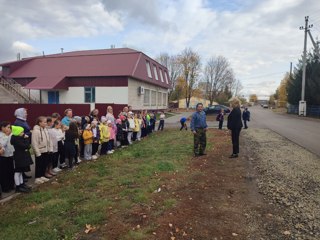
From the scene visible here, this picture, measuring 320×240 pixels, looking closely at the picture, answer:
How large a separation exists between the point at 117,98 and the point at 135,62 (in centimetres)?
393

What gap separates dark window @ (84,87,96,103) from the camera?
95.8ft

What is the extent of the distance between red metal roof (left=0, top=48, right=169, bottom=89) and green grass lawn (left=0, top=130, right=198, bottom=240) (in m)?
20.2

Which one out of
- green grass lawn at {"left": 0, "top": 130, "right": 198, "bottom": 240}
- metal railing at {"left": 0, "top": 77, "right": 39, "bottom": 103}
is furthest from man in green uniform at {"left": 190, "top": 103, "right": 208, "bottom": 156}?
metal railing at {"left": 0, "top": 77, "right": 39, "bottom": 103}

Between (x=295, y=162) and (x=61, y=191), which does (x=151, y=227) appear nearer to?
(x=61, y=191)

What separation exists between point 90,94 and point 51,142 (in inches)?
887

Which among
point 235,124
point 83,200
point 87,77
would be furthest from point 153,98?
point 83,200

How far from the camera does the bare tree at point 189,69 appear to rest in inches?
2842

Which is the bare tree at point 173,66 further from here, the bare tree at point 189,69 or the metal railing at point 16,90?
the metal railing at point 16,90

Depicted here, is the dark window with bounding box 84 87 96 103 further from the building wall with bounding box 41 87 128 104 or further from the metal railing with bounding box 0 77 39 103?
the metal railing with bounding box 0 77 39 103

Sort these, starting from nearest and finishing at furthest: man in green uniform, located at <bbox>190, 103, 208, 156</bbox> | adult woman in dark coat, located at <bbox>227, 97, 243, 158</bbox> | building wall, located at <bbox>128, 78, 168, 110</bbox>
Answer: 1. adult woman in dark coat, located at <bbox>227, 97, 243, 158</bbox>
2. man in green uniform, located at <bbox>190, 103, 208, 156</bbox>
3. building wall, located at <bbox>128, 78, 168, 110</bbox>

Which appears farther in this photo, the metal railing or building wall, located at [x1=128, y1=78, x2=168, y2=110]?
building wall, located at [x1=128, y1=78, x2=168, y2=110]

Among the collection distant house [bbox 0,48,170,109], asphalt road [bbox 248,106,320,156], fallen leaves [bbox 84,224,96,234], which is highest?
distant house [bbox 0,48,170,109]

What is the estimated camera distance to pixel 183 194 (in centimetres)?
582

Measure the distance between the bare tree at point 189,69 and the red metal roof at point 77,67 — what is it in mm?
41093
